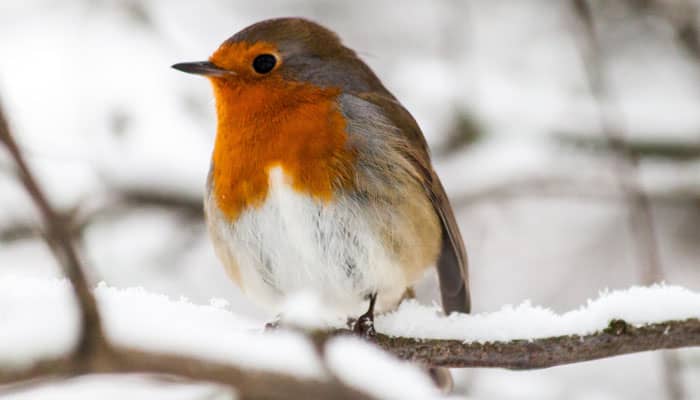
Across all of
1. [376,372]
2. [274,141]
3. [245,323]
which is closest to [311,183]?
[274,141]

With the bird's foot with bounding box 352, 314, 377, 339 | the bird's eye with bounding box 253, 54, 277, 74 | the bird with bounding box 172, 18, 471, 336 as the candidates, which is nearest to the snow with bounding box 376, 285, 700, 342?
the bird's foot with bounding box 352, 314, 377, 339

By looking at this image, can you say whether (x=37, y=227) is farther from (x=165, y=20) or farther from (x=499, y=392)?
(x=165, y=20)

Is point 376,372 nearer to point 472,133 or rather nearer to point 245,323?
point 245,323

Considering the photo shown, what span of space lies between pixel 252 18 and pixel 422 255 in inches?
175

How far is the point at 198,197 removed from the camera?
5.52 metres

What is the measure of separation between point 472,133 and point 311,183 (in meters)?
2.51

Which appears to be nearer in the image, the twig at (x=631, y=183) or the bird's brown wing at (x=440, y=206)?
the twig at (x=631, y=183)

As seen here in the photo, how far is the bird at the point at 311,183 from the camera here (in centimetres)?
336

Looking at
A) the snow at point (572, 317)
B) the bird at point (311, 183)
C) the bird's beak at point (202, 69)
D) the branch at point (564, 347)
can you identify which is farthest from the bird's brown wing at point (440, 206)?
the branch at point (564, 347)

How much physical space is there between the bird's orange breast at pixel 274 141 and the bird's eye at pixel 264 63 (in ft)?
0.14

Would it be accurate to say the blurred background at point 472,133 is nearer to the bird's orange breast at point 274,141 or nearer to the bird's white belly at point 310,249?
the bird's white belly at point 310,249

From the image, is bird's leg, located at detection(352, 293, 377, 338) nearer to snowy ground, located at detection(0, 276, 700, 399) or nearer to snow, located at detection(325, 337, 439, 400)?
snowy ground, located at detection(0, 276, 700, 399)

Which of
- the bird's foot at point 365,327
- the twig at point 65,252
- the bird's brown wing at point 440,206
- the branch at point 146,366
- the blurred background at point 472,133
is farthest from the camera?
the blurred background at point 472,133

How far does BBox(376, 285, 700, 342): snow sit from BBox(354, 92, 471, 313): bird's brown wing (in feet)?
3.14
